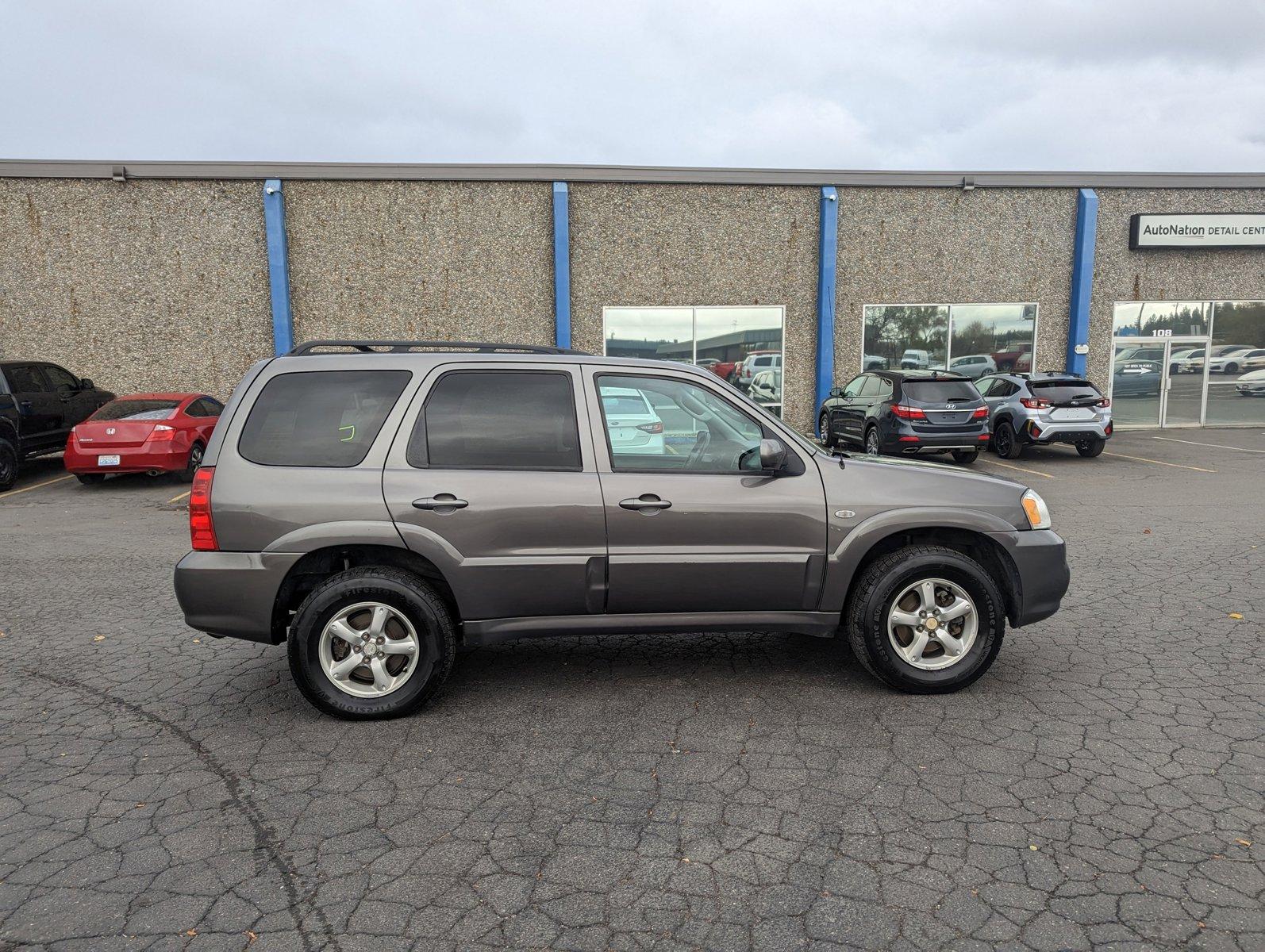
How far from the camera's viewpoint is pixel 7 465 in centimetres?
1214

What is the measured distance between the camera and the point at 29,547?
832 cm

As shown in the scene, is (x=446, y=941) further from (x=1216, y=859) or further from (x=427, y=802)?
(x=1216, y=859)

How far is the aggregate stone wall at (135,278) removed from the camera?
17.1 metres

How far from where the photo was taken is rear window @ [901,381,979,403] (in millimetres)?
13727

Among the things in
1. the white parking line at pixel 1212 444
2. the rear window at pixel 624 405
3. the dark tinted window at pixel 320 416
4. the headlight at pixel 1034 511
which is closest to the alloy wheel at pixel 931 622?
the headlight at pixel 1034 511

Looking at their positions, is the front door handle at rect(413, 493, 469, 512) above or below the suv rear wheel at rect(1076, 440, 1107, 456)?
above

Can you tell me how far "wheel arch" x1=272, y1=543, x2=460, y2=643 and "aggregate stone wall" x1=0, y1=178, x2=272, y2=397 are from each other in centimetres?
1494

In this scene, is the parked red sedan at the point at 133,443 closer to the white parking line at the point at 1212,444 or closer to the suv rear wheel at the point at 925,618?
the suv rear wheel at the point at 925,618

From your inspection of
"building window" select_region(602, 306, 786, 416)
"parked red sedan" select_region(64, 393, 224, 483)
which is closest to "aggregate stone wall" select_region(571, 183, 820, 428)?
"building window" select_region(602, 306, 786, 416)

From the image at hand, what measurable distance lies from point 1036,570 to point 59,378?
15099 millimetres

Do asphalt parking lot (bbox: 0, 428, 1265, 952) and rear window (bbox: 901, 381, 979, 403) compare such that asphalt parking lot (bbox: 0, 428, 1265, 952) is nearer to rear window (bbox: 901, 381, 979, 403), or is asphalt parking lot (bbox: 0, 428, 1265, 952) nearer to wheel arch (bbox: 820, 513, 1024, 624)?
wheel arch (bbox: 820, 513, 1024, 624)

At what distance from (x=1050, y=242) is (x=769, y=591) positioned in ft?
59.2

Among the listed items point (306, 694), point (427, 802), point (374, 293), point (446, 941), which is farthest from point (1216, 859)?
point (374, 293)

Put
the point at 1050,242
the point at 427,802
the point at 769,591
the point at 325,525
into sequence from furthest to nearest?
the point at 1050,242 < the point at 769,591 < the point at 325,525 < the point at 427,802
